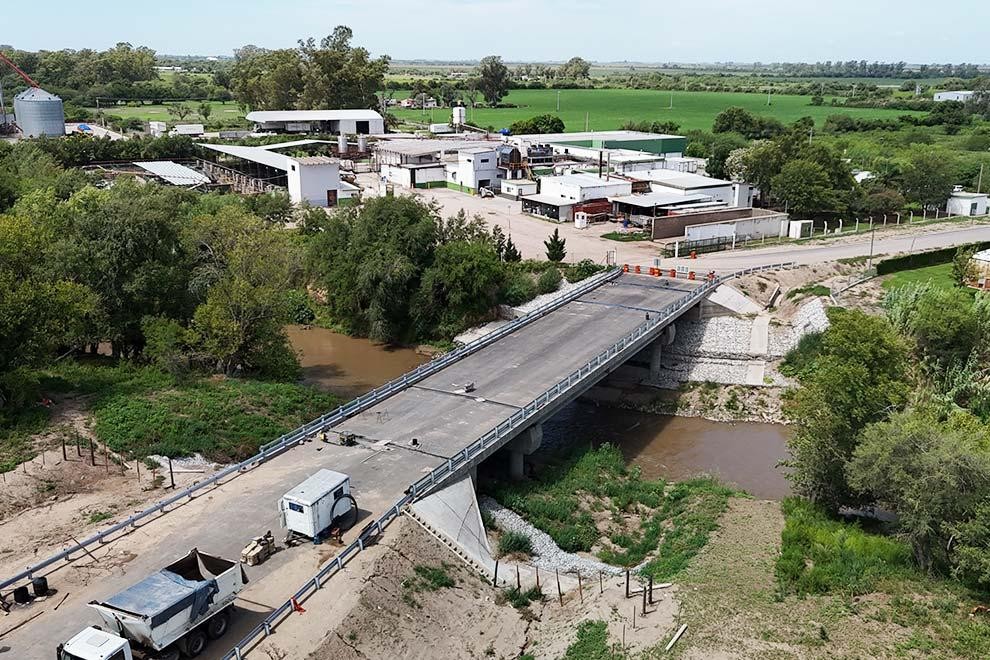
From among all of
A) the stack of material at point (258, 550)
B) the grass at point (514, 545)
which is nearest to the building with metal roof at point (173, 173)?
the grass at point (514, 545)

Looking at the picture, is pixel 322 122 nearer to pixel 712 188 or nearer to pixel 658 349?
pixel 712 188

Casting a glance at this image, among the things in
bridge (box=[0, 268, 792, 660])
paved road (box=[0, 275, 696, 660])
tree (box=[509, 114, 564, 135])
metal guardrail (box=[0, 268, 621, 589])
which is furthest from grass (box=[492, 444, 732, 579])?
tree (box=[509, 114, 564, 135])

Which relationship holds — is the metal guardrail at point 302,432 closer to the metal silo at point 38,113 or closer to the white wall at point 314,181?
the white wall at point 314,181

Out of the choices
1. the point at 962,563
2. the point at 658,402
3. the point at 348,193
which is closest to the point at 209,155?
the point at 348,193

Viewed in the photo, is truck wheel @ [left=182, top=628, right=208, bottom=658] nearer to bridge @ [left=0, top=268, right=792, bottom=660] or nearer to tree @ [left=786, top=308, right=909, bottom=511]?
bridge @ [left=0, top=268, right=792, bottom=660]

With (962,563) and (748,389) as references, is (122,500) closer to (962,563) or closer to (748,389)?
(962,563)
